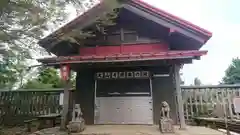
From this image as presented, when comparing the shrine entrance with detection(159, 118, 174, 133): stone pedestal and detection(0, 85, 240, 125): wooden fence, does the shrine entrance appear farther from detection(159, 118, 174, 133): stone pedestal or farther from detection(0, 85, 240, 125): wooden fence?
detection(0, 85, 240, 125): wooden fence

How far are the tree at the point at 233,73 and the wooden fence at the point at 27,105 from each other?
554 inches

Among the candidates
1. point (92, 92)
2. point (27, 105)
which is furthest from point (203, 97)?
point (27, 105)

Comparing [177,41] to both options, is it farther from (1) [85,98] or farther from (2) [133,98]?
(1) [85,98]

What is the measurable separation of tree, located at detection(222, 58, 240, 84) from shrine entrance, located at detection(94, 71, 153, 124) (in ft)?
40.3

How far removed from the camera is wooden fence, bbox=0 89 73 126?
10445 millimetres

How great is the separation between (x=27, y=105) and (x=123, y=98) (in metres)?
5.27

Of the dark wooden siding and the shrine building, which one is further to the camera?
the dark wooden siding

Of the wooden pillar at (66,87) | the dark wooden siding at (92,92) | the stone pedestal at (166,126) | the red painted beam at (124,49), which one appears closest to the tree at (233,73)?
the dark wooden siding at (92,92)

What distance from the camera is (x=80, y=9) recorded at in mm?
5145

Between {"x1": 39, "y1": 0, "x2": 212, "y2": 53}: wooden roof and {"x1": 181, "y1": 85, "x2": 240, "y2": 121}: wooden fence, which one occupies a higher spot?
{"x1": 39, "y1": 0, "x2": 212, "y2": 53}: wooden roof

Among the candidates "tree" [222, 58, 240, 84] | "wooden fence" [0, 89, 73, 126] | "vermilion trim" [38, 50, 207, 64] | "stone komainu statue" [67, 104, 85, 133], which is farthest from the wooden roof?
"tree" [222, 58, 240, 84]

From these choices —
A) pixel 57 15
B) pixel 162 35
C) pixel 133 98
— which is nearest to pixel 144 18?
pixel 162 35

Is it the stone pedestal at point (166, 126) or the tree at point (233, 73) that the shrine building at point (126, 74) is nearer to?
the stone pedestal at point (166, 126)

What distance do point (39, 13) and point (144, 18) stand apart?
419 centimetres
